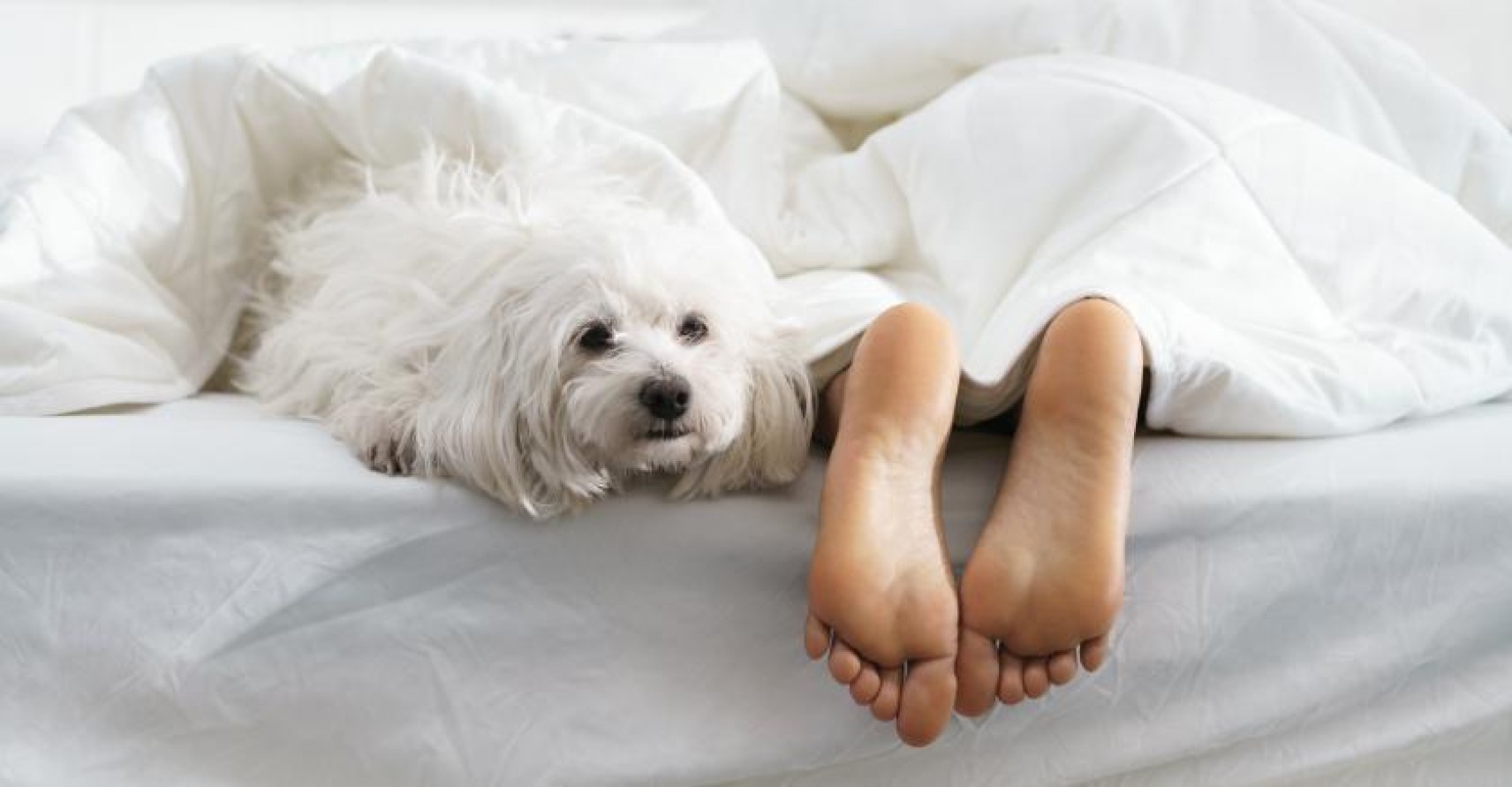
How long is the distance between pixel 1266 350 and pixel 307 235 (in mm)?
849

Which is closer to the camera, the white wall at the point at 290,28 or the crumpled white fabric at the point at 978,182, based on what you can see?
the crumpled white fabric at the point at 978,182

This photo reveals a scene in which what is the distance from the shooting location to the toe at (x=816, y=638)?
0.89 metres

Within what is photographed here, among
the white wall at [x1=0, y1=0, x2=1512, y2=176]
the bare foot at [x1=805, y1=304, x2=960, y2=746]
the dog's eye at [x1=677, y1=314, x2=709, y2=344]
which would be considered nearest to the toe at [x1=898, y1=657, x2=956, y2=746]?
the bare foot at [x1=805, y1=304, x2=960, y2=746]

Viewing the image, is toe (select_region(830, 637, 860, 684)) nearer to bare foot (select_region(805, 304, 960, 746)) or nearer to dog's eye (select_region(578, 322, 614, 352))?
bare foot (select_region(805, 304, 960, 746))

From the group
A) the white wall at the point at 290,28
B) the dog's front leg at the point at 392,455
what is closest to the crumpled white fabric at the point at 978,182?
the dog's front leg at the point at 392,455

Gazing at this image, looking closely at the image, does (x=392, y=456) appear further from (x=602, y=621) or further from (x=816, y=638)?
(x=816, y=638)

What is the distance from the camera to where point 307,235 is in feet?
4.13

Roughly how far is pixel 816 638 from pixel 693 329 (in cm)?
26

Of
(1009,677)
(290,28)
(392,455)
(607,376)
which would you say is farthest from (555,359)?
(290,28)

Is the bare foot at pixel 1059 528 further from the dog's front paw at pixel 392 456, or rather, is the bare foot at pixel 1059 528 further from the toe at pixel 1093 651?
the dog's front paw at pixel 392 456

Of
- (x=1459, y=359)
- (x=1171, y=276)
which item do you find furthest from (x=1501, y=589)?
(x=1171, y=276)

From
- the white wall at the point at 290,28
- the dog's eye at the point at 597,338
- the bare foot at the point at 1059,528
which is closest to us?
the bare foot at the point at 1059,528

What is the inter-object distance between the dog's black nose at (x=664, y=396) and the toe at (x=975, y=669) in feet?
0.81

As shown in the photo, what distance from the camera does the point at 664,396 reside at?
93 centimetres
